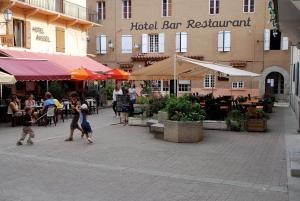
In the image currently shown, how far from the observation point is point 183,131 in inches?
447

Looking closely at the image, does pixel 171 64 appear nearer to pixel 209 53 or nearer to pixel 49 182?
pixel 49 182

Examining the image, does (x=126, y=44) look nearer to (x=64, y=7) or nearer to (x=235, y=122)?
(x=64, y=7)

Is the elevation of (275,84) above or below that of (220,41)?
below

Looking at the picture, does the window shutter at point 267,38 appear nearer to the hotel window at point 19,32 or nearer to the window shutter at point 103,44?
the window shutter at point 103,44

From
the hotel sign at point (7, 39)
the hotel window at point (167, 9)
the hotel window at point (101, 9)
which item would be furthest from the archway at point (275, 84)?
the hotel sign at point (7, 39)

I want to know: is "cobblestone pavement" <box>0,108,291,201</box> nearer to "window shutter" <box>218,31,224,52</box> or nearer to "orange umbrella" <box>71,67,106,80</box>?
"orange umbrella" <box>71,67,106,80</box>

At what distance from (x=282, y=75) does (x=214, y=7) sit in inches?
306

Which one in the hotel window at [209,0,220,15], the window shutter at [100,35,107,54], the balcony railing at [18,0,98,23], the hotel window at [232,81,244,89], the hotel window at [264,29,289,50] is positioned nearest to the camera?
the balcony railing at [18,0,98,23]

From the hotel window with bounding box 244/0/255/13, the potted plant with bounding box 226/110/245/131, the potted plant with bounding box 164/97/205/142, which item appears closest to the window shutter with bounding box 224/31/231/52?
the hotel window with bounding box 244/0/255/13

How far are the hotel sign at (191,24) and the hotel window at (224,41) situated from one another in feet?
2.33

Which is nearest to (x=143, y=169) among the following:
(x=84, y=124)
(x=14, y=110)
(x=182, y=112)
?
(x=84, y=124)

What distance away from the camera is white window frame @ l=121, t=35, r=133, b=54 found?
34.3 metres

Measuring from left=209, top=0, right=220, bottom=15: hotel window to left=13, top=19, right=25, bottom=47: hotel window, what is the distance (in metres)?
16.5

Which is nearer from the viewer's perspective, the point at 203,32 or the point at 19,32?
the point at 19,32
